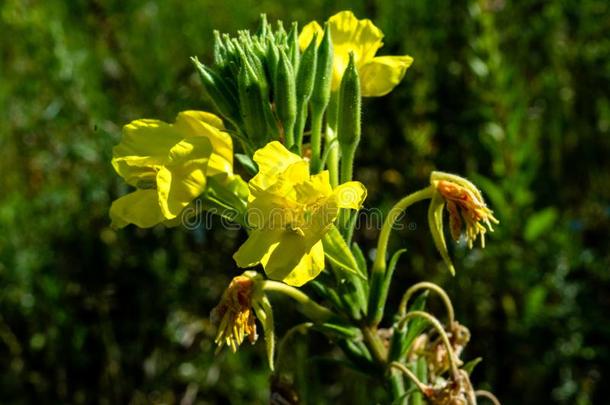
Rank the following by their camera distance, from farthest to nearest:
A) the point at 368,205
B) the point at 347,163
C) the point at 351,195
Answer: the point at 368,205, the point at 347,163, the point at 351,195

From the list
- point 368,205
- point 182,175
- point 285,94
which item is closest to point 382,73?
point 285,94

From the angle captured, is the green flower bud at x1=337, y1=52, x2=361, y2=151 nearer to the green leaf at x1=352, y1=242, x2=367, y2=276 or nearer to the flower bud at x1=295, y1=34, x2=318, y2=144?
the flower bud at x1=295, y1=34, x2=318, y2=144

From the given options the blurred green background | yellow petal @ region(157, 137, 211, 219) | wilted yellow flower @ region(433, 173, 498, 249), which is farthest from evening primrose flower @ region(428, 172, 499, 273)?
the blurred green background

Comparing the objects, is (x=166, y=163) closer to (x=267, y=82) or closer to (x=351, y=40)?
(x=267, y=82)

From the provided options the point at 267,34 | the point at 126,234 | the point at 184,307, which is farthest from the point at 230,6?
the point at 267,34

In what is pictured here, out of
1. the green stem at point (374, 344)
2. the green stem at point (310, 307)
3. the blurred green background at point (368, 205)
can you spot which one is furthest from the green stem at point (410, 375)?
the blurred green background at point (368, 205)

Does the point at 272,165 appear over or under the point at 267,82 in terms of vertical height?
under
